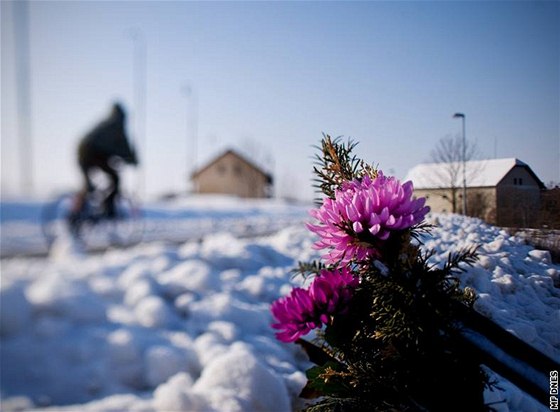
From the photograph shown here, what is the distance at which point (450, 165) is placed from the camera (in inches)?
35.2

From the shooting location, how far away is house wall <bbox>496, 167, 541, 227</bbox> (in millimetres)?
775

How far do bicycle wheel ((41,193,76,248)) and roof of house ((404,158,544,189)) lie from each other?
23.8 feet

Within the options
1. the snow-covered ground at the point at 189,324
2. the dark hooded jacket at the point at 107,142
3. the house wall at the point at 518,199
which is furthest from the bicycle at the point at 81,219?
the house wall at the point at 518,199

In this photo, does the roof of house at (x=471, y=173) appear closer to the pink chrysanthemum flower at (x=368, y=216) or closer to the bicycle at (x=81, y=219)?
the pink chrysanthemum flower at (x=368, y=216)

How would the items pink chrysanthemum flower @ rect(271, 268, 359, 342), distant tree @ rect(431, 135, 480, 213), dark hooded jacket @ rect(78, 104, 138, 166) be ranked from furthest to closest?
dark hooded jacket @ rect(78, 104, 138, 166), distant tree @ rect(431, 135, 480, 213), pink chrysanthemum flower @ rect(271, 268, 359, 342)

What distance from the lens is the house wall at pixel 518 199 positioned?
0.77 meters

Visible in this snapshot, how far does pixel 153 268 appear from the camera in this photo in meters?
3.43

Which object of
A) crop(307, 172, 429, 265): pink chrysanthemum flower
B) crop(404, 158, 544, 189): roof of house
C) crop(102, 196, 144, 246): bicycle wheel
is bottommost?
crop(102, 196, 144, 246): bicycle wheel

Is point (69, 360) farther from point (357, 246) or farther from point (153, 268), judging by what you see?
point (357, 246)

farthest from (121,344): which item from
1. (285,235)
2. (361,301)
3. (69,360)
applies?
(361,301)

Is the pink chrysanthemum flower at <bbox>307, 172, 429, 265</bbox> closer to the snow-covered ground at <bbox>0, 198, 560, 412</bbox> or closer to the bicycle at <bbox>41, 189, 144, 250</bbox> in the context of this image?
the snow-covered ground at <bbox>0, 198, 560, 412</bbox>

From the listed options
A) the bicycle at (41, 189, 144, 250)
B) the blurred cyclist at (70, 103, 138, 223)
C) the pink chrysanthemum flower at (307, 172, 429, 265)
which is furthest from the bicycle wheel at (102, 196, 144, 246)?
the pink chrysanthemum flower at (307, 172, 429, 265)

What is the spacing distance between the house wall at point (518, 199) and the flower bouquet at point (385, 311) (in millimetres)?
190

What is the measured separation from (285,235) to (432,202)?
8.49 ft
